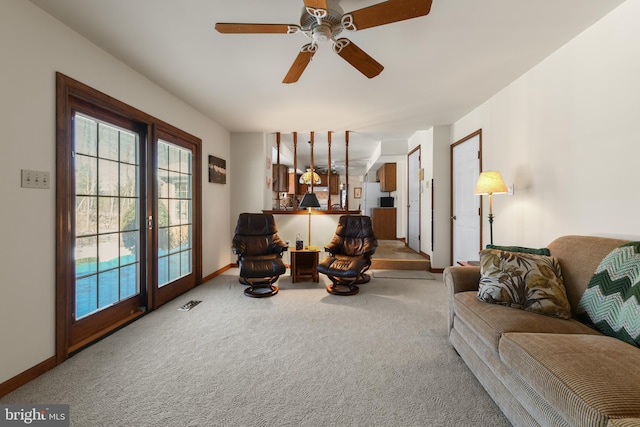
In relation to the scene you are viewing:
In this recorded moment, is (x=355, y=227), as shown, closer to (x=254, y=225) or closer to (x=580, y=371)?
(x=254, y=225)

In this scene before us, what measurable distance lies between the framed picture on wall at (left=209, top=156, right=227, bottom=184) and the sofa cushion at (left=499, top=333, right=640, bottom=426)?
4077mm

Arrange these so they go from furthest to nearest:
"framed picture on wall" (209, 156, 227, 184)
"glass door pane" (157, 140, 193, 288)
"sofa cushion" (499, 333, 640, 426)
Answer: "framed picture on wall" (209, 156, 227, 184), "glass door pane" (157, 140, 193, 288), "sofa cushion" (499, 333, 640, 426)

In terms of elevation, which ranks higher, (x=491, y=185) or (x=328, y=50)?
(x=328, y=50)

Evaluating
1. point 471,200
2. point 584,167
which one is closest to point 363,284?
point 471,200

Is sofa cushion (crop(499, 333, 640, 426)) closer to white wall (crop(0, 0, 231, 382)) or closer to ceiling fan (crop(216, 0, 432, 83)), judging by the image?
ceiling fan (crop(216, 0, 432, 83))

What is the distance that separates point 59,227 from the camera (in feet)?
6.34

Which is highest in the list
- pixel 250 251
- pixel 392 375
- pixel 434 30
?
pixel 434 30

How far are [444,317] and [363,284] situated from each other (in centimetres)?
130

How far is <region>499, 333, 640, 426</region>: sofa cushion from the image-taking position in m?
0.89

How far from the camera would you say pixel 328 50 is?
7.55 feet

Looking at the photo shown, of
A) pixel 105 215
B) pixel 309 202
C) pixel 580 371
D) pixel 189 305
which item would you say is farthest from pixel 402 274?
pixel 105 215

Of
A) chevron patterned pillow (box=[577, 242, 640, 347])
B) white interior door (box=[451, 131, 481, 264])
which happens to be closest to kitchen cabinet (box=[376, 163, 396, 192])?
white interior door (box=[451, 131, 481, 264])

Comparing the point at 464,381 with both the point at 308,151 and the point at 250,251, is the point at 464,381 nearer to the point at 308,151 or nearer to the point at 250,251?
the point at 250,251

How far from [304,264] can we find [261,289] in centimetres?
76
